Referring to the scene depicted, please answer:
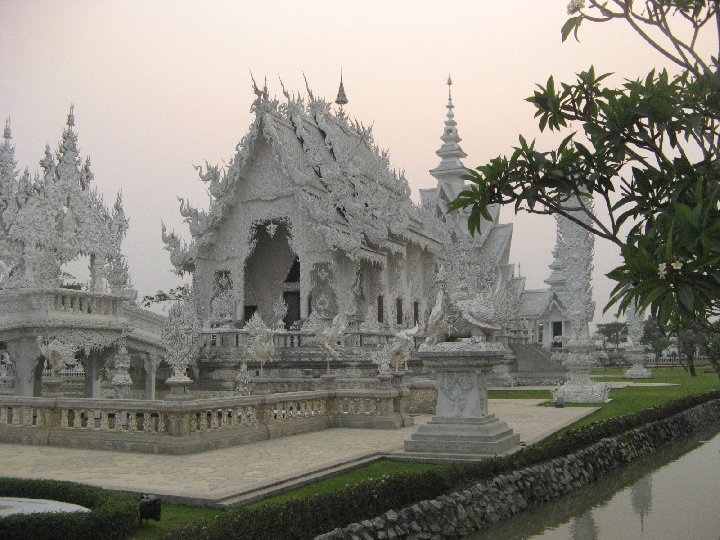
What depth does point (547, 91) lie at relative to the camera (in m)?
6.62

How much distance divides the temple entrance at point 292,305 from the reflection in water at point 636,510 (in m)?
16.9

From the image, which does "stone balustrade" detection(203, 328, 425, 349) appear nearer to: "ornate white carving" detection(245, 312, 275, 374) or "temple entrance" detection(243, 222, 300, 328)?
"ornate white carving" detection(245, 312, 275, 374)

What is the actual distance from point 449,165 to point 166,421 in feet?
116

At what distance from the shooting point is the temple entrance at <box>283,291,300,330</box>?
2777 cm

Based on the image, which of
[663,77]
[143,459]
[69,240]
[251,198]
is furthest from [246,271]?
[663,77]

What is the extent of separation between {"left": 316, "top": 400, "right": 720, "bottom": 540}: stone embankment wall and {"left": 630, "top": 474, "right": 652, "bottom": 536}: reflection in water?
0.54 m

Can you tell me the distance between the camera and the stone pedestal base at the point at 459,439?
10.2 m

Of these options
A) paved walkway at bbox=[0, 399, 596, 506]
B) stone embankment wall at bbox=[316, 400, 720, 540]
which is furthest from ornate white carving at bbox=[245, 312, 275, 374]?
stone embankment wall at bbox=[316, 400, 720, 540]

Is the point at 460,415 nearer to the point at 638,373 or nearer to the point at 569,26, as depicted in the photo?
the point at 569,26

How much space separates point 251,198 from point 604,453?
1701 centimetres

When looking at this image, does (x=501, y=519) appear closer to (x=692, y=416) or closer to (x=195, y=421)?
(x=195, y=421)

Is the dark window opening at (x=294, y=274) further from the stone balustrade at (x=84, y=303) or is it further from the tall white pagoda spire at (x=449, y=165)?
the tall white pagoda spire at (x=449, y=165)

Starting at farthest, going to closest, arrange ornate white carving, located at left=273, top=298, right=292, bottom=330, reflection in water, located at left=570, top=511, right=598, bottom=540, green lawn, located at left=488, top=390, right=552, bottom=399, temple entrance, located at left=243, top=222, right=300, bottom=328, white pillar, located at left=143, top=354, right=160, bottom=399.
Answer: temple entrance, located at left=243, top=222, right=300, bottom=328
ornate white carving, located at left=273, top=298, right=292, bottom=330
green lawn, located at left=488, top=390, right=552, bottom=399
white pillar, located at left=143, top=354, right=160, bottom=399
reflection in water, located at left=570, top=511, right=598, bottom=540

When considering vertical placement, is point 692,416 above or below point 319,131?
below
